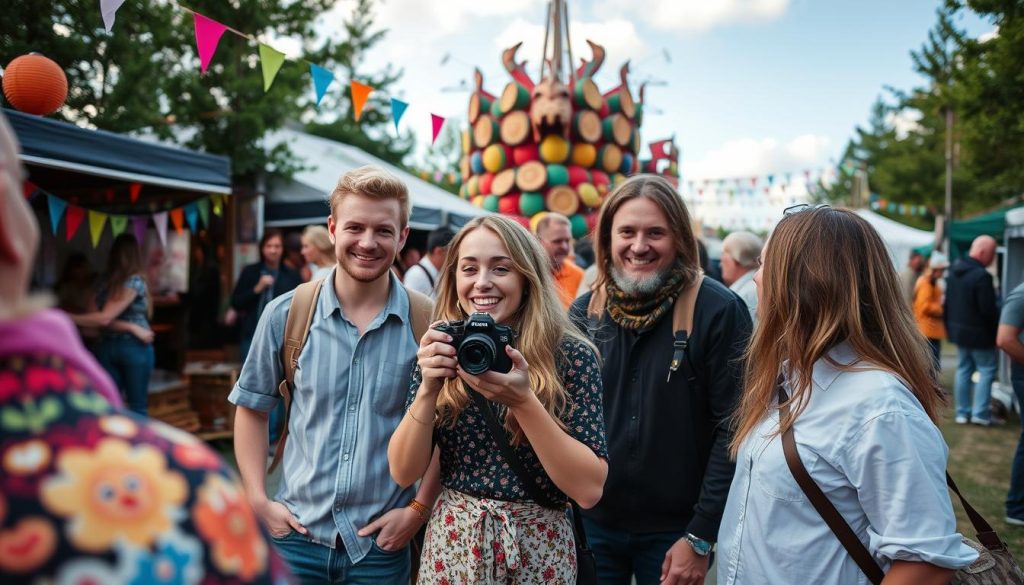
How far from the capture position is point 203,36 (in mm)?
4309

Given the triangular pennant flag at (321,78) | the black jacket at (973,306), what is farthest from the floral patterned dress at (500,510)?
the black jacket at (973,306)

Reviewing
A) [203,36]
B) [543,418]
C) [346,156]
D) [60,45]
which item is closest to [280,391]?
[543,418]

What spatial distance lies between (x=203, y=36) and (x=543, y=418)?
3.81m

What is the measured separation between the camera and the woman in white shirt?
56.2 inches

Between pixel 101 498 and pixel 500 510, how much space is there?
1278 mm

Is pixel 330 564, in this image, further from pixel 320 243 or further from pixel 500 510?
pixel 320 243

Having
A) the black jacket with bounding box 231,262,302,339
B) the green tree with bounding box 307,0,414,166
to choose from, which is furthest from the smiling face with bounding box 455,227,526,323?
the green tree with bounding box 307,0,414,166

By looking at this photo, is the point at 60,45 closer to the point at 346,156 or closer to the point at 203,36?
the point at 203,36

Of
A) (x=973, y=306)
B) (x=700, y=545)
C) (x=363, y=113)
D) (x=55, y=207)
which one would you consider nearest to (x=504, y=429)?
(x=700, y=545)

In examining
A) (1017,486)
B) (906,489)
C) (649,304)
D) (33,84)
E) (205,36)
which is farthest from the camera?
(1017,486)

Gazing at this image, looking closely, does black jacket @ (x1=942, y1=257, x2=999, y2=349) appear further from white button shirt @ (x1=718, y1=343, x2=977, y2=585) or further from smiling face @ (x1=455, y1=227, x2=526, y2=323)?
smiling face @ (x1=455, y1=227, x2=526, y2=323)

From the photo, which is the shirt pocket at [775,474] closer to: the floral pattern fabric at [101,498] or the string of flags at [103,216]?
the floral pattern fabric at [101,498]

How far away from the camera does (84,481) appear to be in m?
0.63

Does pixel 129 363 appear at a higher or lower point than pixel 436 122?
lower
